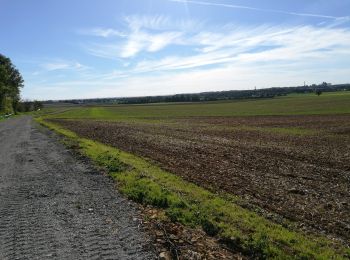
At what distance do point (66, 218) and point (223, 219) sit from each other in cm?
326

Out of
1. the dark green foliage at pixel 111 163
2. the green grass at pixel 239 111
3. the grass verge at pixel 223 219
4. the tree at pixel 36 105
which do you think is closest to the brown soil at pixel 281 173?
the grass verge at pixel 223 219

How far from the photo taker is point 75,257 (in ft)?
20.8

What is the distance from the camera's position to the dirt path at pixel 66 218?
6.65 metres

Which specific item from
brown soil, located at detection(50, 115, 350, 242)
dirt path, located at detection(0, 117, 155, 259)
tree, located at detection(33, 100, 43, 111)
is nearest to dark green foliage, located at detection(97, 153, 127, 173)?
dirt path, located at detection(0, 117, 155, 259)

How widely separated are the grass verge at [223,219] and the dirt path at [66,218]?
822mm

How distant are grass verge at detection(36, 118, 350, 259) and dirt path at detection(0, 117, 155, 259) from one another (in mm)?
822

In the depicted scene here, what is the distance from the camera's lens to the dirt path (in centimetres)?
665

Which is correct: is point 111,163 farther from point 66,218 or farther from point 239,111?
point 239,111

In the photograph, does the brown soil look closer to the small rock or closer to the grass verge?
the grass verge

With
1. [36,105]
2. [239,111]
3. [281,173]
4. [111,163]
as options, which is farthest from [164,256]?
[36,105]

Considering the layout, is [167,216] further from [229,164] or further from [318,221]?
[229,164]

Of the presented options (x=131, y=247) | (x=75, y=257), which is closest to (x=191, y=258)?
(x=131, y=247)

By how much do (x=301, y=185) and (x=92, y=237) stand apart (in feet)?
23.7

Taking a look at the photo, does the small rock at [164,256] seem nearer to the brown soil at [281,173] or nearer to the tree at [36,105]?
the brown soil at [281,173]
